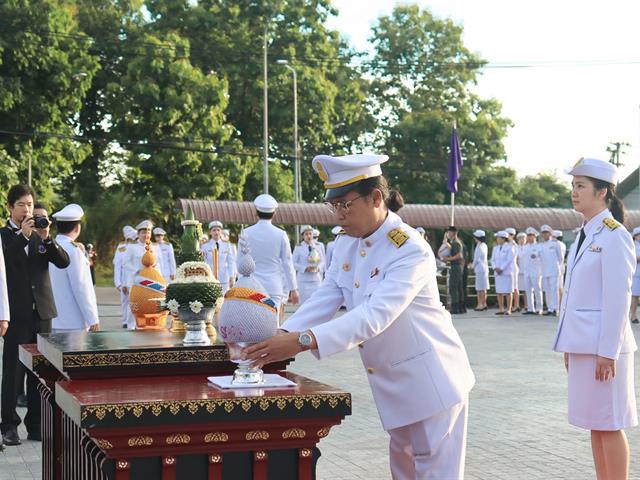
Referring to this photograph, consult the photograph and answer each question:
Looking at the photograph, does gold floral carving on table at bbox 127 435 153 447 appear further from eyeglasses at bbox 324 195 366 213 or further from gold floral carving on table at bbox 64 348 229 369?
eyeglasses at bbox 324 195 366 213

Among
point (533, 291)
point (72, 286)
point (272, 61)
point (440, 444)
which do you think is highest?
point (272, 61)

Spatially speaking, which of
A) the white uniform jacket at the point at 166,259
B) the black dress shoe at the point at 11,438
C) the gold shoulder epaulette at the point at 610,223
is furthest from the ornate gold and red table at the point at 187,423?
the white uniform jacket at the point at 166,259

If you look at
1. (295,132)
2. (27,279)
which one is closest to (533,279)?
(27,279)

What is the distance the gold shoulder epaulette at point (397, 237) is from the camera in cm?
395

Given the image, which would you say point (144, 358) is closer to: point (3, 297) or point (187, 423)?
point (187, 423)

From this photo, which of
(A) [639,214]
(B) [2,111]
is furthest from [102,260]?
(A) [639,214]

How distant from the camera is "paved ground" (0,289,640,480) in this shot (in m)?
6.89

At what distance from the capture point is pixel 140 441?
3627 mm

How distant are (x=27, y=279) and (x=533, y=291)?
18076 mm

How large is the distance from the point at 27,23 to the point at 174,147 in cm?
825

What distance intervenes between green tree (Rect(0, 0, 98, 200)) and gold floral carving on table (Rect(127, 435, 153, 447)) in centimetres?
2891

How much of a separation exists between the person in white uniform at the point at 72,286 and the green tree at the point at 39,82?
23.7m

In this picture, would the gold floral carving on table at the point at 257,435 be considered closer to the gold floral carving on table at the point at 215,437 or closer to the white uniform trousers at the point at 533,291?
the gold floral carving on table at the point at 215,437

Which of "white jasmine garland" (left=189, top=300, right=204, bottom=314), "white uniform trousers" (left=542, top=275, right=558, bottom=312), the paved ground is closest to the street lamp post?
"white uniform trousers" (left=542, top=275, right=558, bottom=312)
